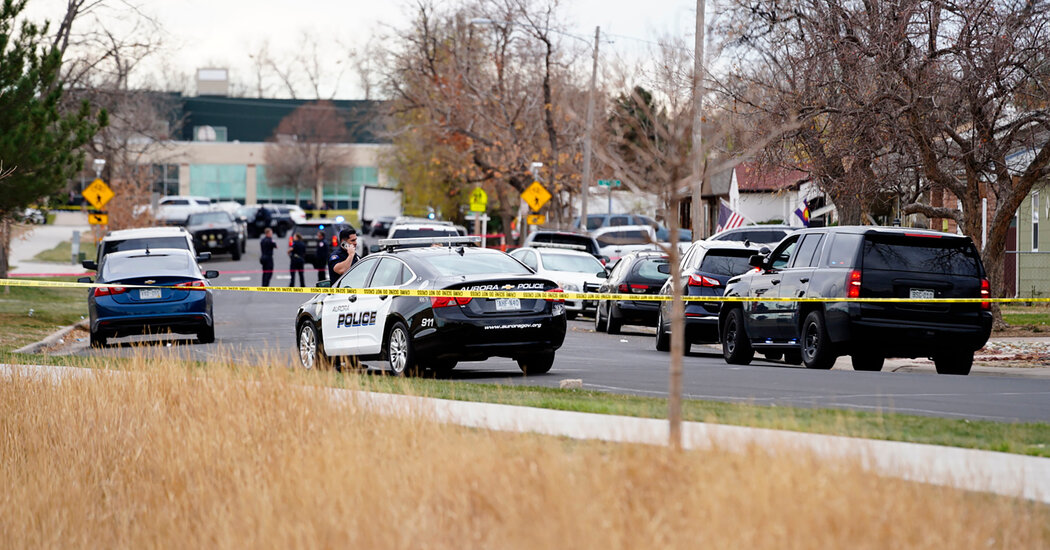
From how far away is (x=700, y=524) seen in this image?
22.1 ft

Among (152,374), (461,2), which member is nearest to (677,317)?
(152,374)

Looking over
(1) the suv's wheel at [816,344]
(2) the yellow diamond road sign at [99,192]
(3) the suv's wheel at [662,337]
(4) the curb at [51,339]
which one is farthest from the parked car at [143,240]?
(2) the yellow diamond road sign at [99,192]

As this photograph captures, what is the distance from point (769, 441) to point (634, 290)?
16750 mm

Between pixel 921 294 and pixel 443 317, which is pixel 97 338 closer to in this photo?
pixel 443 317

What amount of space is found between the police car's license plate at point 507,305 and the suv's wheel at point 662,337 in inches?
206

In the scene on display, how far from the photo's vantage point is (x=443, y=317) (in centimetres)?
1487

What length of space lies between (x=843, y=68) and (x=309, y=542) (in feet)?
52.0

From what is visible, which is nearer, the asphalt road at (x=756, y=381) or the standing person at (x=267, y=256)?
the asphalt road at (x=756, y=381)

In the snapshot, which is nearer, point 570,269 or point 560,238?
point 570,269

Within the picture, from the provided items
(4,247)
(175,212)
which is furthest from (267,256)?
(175,212)

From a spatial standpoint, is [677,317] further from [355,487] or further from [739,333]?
[739,333]

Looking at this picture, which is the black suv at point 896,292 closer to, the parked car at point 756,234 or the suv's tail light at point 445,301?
the suv's tail light at point 445,301

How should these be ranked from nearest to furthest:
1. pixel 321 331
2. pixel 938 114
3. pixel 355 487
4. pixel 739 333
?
pixel 355 487, pixel 321 331, pixel 739 333, pixel 938 114

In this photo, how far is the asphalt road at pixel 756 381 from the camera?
1239 cm
